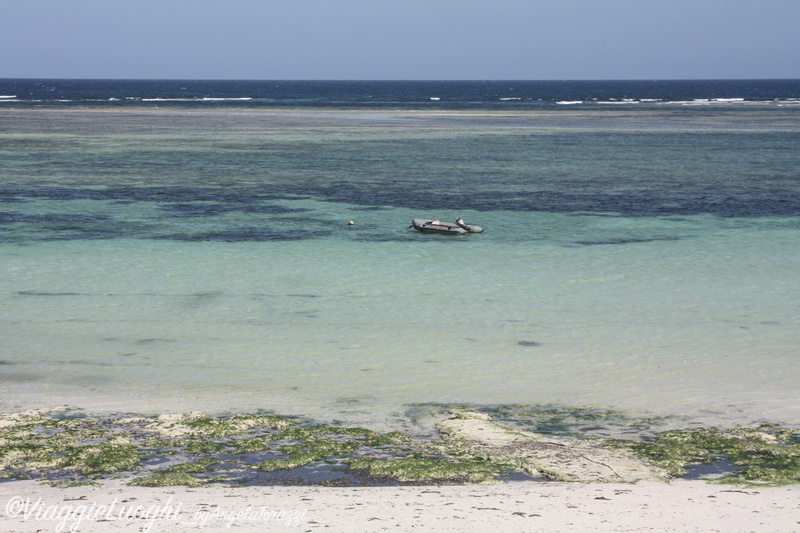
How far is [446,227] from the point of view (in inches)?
→ 981

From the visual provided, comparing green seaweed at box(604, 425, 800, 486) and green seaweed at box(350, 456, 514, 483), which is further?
green seaweed at box(604, 425, 800, 486)

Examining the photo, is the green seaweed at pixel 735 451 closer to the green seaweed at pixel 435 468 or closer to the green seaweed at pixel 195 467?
the green seaweed at pixel 435 468

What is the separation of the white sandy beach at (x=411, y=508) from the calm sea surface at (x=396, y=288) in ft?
9.31

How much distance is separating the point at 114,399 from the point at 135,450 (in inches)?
89.2

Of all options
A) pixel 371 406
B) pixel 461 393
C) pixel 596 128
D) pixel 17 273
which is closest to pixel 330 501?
pixel 371 406

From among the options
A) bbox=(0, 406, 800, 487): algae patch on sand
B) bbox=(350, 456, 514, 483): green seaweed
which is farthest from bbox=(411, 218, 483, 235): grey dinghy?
bbox=(350, 456, 514, 483): green seaweed

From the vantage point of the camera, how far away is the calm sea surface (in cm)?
1305

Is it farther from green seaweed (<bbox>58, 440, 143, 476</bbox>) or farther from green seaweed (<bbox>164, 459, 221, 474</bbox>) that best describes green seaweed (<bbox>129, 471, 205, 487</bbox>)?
green seaweed (<bbox>58, 440, 143, 476</bbox>)

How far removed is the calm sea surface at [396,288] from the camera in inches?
514

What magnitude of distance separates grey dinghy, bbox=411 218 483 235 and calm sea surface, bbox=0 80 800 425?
370 mm

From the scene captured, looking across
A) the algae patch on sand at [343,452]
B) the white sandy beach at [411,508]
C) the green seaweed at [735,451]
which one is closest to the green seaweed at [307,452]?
the algae patch on sand at [343,452]

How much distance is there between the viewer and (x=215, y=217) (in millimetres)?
28141

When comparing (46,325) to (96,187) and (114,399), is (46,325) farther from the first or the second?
(96,187)

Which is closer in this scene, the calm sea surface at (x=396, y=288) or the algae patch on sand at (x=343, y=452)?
the algae patch on sand at (x=343, y=452)
